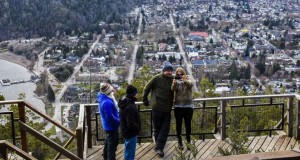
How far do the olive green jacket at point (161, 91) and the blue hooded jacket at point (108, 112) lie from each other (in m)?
0.63

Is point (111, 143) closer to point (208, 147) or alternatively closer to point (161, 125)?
point (161, 125)

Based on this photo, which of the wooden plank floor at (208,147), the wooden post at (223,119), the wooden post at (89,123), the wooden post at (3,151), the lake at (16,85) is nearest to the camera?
the wooden post at (3,151)

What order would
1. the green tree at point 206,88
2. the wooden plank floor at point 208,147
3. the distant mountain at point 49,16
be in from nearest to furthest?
1. the wooden plank floor at point 208,147
2. the green tree at point 206,88
3. the distant mountain at point 49,16

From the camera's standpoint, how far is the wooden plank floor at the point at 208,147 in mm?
7043

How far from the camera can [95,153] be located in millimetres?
7176

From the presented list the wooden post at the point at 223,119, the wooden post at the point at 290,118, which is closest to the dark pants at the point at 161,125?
the wooden post at the point at 223,119

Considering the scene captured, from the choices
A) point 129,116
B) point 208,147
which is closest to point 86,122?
point 129,116

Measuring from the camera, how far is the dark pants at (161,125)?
22.2 feet

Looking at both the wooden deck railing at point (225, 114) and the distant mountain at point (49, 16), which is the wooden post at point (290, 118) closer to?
the wooden deck railing at point (225, 114)

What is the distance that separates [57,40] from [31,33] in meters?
4.19

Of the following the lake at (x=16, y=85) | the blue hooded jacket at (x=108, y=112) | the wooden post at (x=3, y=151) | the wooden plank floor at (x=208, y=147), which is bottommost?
the lake at (x=16, y=85)

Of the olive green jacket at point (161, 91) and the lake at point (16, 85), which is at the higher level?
the olive green jacket at point (161, 91)

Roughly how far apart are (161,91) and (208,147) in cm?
135

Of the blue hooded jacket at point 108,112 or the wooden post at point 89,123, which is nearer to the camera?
the blue hooded jacket at point 108,112
